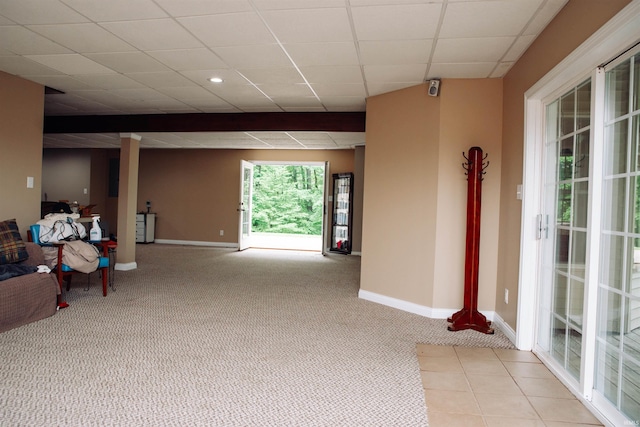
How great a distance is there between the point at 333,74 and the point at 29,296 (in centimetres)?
340

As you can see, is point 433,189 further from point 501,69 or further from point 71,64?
point 71,64

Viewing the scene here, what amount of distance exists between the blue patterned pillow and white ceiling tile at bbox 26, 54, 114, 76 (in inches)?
60.8

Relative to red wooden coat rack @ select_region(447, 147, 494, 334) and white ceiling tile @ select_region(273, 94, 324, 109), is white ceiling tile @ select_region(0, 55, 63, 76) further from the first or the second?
red wooden coat rack @ select_region(447, 147, 494, 334)

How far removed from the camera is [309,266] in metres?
7.32

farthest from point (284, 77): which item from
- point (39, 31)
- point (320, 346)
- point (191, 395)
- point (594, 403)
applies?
point (594, 403)

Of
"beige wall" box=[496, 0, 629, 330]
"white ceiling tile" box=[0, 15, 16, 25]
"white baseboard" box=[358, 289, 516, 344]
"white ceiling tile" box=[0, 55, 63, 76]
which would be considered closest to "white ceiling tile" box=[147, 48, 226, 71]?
"white ceiling tile" box=[0, 15, 16, 25]

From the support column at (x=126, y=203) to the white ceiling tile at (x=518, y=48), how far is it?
5339mm

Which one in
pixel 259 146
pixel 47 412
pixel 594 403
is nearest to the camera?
pixel 47 412

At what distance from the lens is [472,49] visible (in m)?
3.32

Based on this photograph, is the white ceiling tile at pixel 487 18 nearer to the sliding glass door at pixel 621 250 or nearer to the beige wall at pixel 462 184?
the sliding glass door at pixel 621 250

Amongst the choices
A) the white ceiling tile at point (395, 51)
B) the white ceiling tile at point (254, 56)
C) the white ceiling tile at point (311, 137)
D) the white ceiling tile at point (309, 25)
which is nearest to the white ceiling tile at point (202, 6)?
the white ceiling tile at point (309, 25)

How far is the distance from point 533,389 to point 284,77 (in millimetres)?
3436

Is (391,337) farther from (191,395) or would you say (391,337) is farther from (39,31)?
(39,31)

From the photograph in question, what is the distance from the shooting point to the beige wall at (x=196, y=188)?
9.77m
